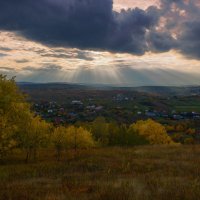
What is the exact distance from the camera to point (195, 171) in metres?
23.5

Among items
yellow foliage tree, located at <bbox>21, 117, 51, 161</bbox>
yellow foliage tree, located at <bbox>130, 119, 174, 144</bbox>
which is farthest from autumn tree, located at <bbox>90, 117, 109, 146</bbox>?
yellow foliage tree, located at <bbox>21, 117, 51, 161</bbox>

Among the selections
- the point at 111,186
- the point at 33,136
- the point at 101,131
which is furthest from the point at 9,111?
the point at 101,131

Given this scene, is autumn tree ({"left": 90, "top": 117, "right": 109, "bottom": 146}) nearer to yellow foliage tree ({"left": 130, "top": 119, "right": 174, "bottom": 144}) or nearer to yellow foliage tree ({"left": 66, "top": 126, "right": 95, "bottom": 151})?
yellow foliage tree ({"left": 130, "top": 119, "right": 174, "bottom": 144})

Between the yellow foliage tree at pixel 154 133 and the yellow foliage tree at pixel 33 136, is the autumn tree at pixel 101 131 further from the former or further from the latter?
the yellow foliage tree at pixel 33 136

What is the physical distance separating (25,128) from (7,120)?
3325 millimetres

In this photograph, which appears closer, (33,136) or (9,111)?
(9,111)

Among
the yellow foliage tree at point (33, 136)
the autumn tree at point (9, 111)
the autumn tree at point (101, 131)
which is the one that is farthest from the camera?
the autumn tree at point (101, 131)

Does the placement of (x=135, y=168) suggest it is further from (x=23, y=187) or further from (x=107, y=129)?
(x=107, y=129)

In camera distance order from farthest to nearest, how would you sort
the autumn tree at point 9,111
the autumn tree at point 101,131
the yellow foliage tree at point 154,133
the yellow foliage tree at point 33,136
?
1. the yellow foliage tree at point 154,133
2. the autumn tree at point 101,131
3. the yellow foliage tree at point 33,136
4. the autumn tree at point 9,111

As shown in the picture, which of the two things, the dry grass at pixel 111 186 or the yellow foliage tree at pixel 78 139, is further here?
the yellow foliage tree at pixel 78 139

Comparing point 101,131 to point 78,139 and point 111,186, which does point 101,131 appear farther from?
point 111,186

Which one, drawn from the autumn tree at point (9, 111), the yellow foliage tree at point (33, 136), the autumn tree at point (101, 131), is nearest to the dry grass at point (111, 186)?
the autumn tree at point (9, 111)

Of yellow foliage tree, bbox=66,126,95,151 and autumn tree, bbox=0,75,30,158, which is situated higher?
autumn tree, bbox=0,75,30,158

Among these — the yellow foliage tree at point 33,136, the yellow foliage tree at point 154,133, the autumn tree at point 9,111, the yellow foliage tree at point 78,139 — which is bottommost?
the yellow foliage tree at point 154,133
